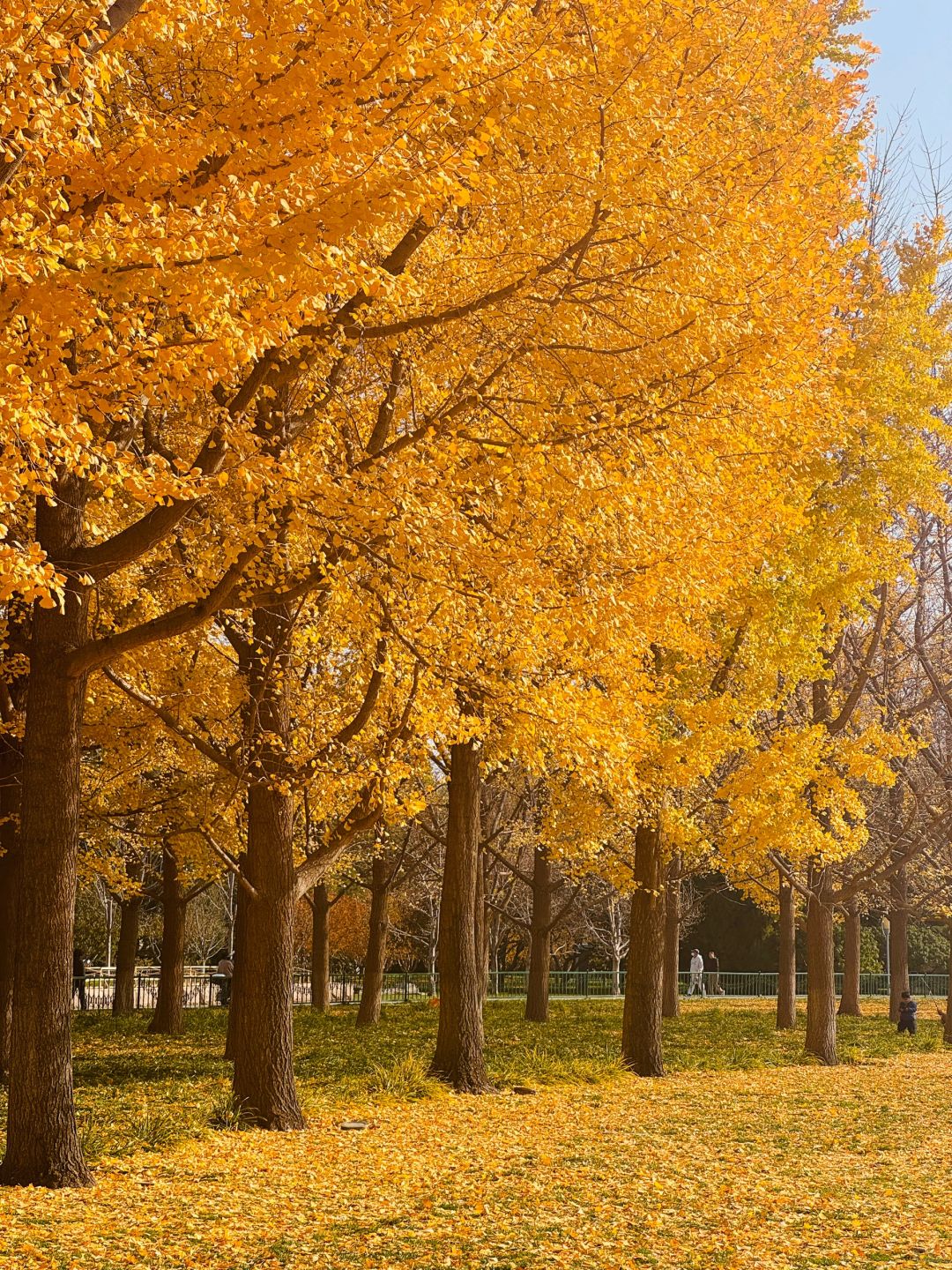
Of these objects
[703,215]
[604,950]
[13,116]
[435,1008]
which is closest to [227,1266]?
[13,116]

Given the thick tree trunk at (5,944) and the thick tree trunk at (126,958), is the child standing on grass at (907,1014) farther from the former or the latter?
the thick tree trunk at (5,944)

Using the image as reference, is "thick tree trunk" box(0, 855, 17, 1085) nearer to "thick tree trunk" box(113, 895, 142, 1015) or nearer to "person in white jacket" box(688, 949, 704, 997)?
"thick tree trunk" box(113, 895, 142, 1015)

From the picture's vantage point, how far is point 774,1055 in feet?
62.7

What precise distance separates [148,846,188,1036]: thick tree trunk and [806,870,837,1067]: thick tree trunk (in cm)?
1016

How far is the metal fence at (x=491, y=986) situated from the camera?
105ft

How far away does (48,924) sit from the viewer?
7.96 metres

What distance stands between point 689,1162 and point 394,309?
269 inches

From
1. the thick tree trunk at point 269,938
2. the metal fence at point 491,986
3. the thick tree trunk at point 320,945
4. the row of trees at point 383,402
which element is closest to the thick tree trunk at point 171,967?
the thick tree trunk at point 320,945

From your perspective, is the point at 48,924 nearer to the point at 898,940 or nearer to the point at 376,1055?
the point at 376,1055

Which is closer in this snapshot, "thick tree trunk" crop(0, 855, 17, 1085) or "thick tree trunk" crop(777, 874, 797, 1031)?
"thick tree trunk" crop(0, 855, 17, 1085)

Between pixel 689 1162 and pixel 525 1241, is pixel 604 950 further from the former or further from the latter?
pixel 525 1241

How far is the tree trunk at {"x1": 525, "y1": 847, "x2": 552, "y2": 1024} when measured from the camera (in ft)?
79.3

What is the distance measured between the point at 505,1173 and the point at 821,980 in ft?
38.8

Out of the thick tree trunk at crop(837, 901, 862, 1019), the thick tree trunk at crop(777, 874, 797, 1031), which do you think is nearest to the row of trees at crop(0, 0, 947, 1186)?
the thick tree trunk at crop(777, 874, 797, 1031)
